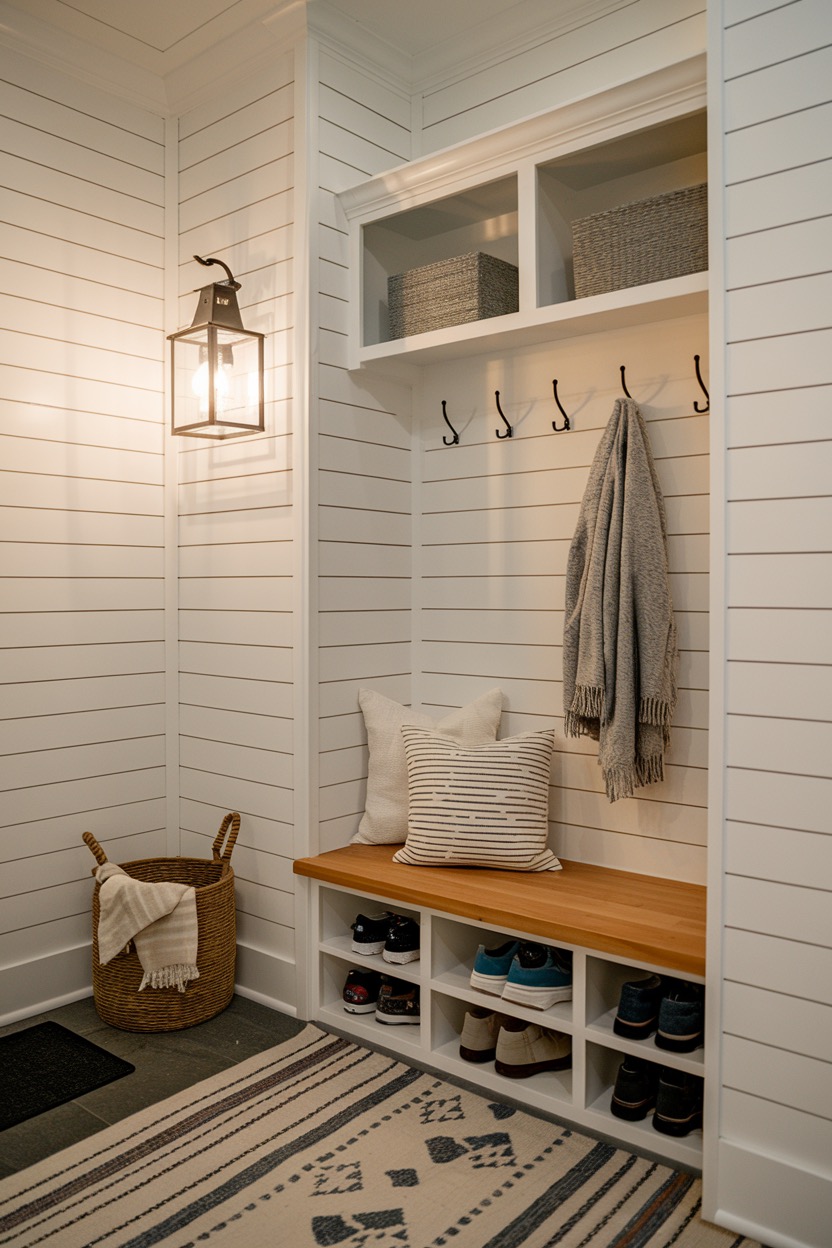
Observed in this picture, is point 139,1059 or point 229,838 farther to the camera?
A: point 229,838

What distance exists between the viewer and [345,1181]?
6.40 ft

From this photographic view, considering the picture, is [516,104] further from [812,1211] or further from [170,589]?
[812,1211]

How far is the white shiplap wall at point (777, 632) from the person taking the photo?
1.69 m

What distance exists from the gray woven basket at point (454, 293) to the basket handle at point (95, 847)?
1.67 metres

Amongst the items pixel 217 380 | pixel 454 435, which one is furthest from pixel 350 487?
pixel 217 380

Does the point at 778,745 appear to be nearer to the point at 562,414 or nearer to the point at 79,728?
the point at 562,414

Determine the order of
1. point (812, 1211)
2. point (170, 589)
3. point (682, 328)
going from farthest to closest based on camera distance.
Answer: point (170, 589)
point (682, 328)
point (812, 1211)

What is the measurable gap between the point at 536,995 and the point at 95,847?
51.9 inches

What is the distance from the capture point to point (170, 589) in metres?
3.06

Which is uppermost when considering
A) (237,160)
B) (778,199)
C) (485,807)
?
(237,160)

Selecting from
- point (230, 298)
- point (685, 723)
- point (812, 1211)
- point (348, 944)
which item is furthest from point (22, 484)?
point (812, 1211)

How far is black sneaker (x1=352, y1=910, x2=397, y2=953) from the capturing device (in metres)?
2.58

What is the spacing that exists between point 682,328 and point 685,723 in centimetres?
98

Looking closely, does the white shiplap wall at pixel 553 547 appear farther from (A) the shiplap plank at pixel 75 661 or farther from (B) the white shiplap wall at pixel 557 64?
(A) the shiplap plank at pixel 75 661
